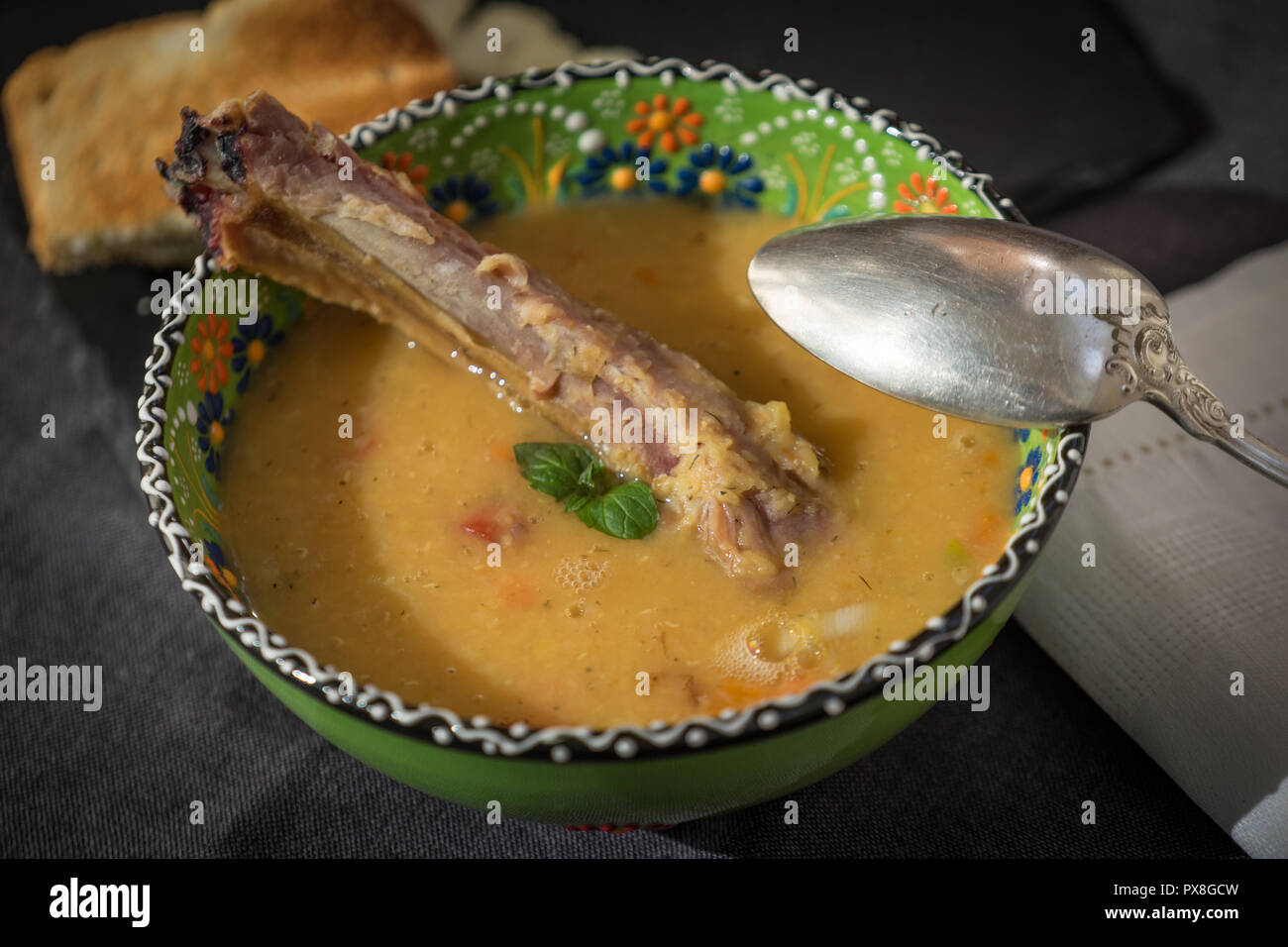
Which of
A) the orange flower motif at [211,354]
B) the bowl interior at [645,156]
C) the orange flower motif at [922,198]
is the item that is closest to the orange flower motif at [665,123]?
the bowl interior at [645,156]

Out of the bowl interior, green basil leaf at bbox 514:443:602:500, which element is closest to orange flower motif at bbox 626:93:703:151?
the bowl interior

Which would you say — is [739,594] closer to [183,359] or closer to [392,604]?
[392,604]

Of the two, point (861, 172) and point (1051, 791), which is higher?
point (861, 172)

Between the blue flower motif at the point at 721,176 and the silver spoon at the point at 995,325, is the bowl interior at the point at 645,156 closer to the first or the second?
the blue flower motif at the point at 721,176

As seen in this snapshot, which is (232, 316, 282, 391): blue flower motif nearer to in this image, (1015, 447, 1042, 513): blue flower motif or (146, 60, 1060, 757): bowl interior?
(146, 60, 1060, 757): bowl interior

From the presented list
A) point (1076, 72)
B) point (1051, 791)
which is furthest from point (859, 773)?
point (1076, 72)
